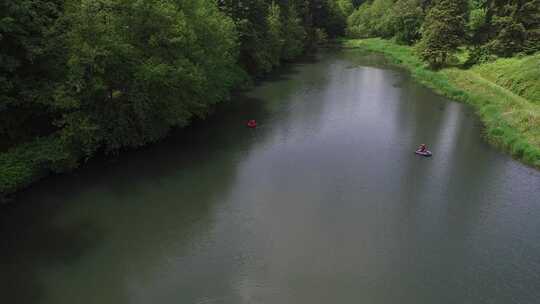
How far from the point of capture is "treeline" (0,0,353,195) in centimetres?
2105

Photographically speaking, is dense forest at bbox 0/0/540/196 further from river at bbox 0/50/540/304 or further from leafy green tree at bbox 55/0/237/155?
river at bbox 0/50/540/304

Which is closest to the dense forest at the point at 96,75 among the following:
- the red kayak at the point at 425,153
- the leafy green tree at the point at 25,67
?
the leafy green tree at the point at 25,67

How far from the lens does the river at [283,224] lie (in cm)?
1516

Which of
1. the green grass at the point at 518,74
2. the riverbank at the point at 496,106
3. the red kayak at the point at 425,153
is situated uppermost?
the green grass at the point at 518,74

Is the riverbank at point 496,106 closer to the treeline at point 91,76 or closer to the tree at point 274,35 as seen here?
the tree at point 274,35

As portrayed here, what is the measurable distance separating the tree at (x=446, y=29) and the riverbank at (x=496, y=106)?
9.22ft

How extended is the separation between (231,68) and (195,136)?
13.1 meters

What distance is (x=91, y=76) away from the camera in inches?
891

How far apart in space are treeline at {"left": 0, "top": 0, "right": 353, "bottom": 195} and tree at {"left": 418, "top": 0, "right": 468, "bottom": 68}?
31.9 m

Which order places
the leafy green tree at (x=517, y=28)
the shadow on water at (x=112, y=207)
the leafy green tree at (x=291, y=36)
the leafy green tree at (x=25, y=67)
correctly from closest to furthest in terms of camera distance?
the shadow on water at (x=112, y=207), the leafy green tree at (x=25, y=67), the leafy green tree at (x=517, y=28), the leafy green tree at (x=291, y=36)

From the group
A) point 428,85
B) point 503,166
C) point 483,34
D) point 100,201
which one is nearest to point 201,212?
point 100,201

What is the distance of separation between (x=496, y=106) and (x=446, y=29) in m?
18.6

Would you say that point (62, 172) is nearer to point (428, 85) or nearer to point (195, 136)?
point (195, 136)

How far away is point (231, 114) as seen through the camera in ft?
117
